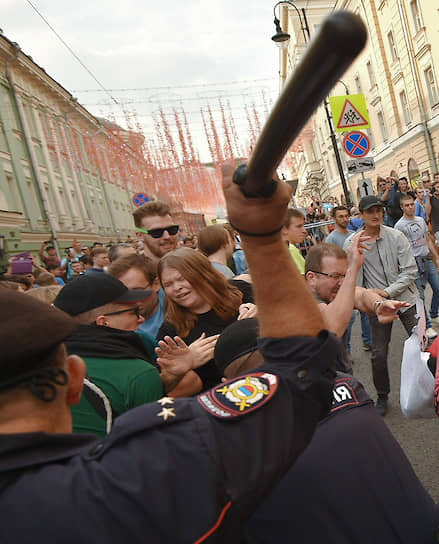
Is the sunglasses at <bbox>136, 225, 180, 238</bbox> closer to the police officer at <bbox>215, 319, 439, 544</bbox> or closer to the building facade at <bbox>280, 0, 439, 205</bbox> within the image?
the police officer at <bbox>215, 319, 439, 544</bbox>

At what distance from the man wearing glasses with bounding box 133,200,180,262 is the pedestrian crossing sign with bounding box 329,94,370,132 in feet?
19.7

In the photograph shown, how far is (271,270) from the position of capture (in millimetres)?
890

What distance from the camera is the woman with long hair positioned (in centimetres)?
280

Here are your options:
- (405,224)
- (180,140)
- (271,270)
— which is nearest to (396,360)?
(405,224)

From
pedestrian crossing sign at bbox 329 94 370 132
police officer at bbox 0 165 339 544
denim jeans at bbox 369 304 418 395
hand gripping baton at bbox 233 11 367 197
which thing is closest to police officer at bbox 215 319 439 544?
police officer at bbox 0 165 339 544

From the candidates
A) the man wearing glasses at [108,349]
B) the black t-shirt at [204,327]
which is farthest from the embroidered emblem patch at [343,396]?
the black t-shirt at [204,327]

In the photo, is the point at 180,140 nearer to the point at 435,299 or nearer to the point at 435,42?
the point at 435,42

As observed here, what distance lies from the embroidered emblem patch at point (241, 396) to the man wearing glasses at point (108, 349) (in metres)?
0.81

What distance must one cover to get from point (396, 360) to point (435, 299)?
1.93 meters

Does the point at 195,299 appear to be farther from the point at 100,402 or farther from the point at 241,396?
the point at 241,396

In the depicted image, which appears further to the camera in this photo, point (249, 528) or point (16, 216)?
point (16, 216)

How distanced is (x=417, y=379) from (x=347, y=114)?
26.1 ft

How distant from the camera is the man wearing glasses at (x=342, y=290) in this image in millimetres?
2197

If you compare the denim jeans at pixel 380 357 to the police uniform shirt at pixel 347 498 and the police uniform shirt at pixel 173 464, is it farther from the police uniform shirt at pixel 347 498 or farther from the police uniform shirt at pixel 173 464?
the police uniform shirt at pixel 173 464
